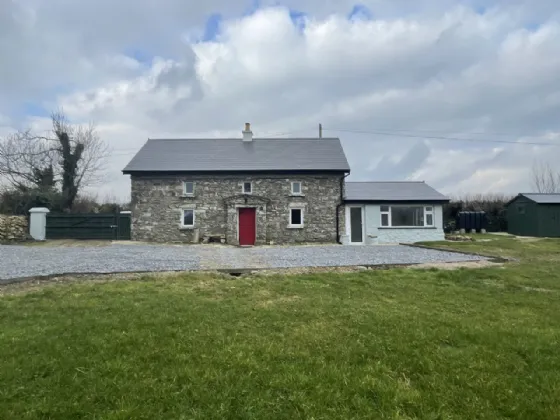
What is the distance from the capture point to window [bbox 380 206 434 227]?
24.4 metres

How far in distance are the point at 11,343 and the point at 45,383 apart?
1316 millimetres

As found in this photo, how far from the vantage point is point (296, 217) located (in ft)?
80.8

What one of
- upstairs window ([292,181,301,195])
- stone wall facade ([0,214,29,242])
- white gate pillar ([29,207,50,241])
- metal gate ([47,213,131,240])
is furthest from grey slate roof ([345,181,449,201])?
stone wall facade ([0,214,29,242])

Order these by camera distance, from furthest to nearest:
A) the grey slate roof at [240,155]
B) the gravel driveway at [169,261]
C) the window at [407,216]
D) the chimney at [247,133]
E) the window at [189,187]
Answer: the chimney at [247,133], the grey slate roof at [240,155], the window at [189,187], the window at [407,216], the gravel driveway at [169,261]

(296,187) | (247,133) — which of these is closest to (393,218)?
(296,187)

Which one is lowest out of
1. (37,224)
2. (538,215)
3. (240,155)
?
(37,224)

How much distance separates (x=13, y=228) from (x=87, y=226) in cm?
396

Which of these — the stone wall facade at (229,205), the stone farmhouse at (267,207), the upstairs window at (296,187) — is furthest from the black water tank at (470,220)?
the upstairs window at (296,187)

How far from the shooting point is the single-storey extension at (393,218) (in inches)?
952

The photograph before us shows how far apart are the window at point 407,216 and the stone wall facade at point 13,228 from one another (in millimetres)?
22233

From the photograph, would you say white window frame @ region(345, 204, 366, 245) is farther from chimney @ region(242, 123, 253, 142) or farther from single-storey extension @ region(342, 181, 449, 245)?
chimney @ region(242, 123, 253, 142)

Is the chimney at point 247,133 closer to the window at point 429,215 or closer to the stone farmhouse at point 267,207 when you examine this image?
the stone farmhouse at point 267,207

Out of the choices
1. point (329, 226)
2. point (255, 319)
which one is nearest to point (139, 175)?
point (329, 226)

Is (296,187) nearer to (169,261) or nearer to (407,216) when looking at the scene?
(407,216)
